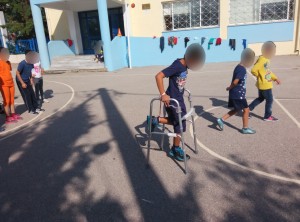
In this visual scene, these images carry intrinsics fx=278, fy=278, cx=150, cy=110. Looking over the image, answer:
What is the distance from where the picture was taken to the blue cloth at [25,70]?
706 cm

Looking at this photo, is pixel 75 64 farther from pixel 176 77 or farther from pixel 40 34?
pixel 176 77

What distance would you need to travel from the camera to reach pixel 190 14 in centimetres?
1648

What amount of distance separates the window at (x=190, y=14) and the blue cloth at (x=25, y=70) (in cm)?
1145

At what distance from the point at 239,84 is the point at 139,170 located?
2482mm

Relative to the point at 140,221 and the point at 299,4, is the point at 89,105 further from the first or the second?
the point at 299,4

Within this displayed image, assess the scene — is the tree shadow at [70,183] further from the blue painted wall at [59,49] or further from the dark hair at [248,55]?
the blue painted wall at [59,49]

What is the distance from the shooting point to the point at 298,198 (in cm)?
320

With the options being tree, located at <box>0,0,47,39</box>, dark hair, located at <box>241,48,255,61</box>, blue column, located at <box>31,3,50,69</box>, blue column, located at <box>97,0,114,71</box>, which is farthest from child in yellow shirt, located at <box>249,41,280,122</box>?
tree, located at <box>0,0,47,39</box>

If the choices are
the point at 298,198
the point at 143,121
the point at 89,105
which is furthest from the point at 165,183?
the point at 89,105

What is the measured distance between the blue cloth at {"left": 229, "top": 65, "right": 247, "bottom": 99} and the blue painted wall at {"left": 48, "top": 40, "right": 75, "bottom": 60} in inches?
563

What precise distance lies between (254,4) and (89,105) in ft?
39.6

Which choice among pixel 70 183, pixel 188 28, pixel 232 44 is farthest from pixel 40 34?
pixel 70 183

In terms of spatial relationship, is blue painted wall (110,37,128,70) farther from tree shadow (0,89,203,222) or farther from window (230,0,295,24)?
tree shadow (0,89,203,222)

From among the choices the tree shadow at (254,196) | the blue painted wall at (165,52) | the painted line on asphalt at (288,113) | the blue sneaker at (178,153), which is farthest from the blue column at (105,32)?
the tree shadow at (254,196)
